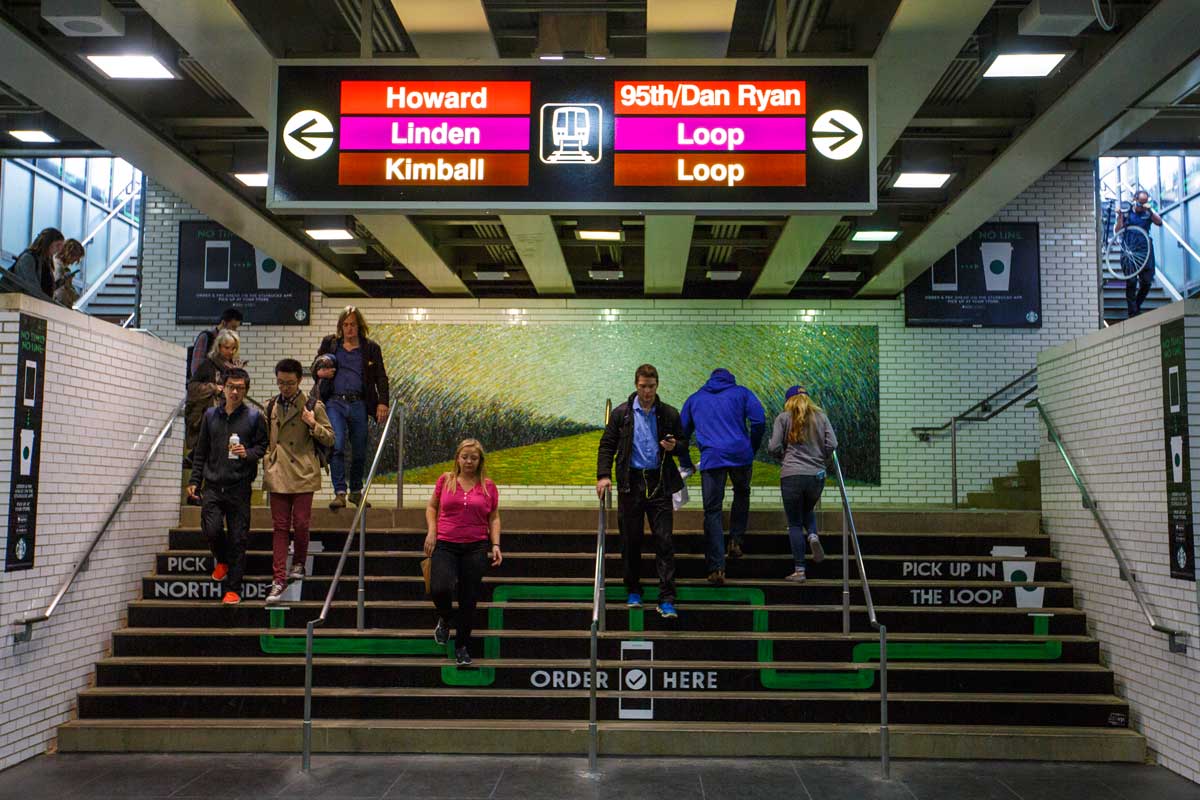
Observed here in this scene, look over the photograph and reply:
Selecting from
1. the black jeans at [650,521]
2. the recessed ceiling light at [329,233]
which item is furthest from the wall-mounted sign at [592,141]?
the recessed ceiling light at [329,233]

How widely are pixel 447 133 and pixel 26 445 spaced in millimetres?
3776

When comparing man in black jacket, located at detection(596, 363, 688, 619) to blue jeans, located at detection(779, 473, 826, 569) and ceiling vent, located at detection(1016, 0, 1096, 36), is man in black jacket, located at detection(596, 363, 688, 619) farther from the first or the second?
ceiling vent, located at detection(1016, 0, 1096, 36)

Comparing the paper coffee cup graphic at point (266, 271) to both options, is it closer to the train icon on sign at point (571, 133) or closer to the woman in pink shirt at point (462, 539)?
the woman in pink shirt at point (462, 539)

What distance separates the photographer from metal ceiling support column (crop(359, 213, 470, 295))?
10102 mm

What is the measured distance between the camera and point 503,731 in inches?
284

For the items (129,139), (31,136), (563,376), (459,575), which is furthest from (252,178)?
(563,376)

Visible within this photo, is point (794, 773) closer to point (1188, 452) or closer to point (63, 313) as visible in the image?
point (1188, 452)

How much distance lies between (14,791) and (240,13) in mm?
4906

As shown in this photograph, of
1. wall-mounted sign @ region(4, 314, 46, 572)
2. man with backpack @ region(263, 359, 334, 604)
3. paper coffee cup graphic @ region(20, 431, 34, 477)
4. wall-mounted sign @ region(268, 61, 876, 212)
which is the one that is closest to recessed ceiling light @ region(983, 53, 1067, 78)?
wall-mounted sign @ region(268, 61, 876, 212)

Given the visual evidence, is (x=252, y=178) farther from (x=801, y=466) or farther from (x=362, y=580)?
(x=801, y=466)

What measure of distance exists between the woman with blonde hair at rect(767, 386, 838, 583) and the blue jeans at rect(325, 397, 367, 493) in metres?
3.77

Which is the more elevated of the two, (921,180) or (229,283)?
(921,180)

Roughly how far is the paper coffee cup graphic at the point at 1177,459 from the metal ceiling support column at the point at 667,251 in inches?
175

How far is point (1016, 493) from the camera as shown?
10.9 metres
